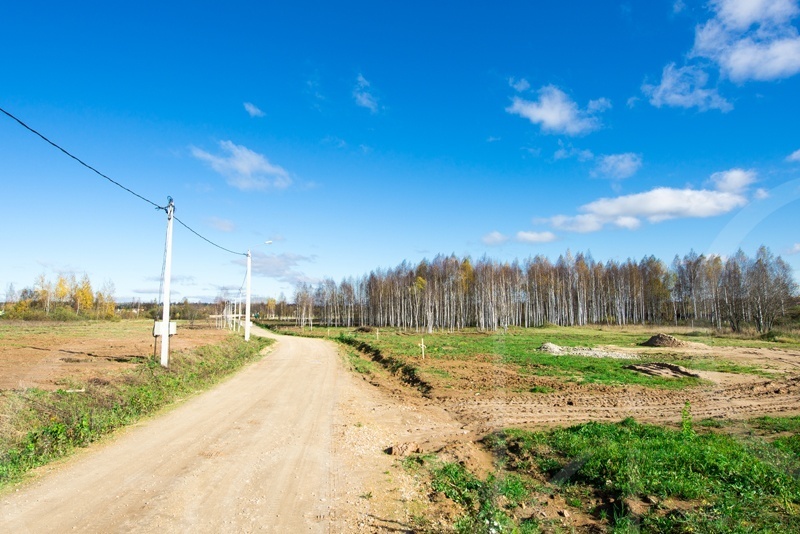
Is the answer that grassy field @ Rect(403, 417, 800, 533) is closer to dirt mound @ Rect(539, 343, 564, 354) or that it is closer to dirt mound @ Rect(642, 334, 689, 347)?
dirt mound @ Rect(539, 343, 564, 354)

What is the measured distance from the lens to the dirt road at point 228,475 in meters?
5.36

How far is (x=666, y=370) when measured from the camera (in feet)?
65.4

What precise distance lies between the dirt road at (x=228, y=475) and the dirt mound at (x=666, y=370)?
1283cm

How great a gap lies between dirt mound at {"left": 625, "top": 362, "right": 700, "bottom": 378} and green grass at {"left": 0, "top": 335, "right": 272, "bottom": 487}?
19234 millimetres

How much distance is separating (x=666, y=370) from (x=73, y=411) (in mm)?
22197

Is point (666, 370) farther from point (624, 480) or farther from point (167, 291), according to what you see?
point (167, 291)

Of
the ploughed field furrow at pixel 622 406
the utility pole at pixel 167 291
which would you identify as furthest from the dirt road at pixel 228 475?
the utility pole at pixel 167 291

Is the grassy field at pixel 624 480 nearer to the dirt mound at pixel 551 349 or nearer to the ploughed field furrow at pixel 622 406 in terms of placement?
the ploughed field furrow at pixel 622 406

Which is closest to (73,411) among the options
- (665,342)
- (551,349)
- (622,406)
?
(622,406)

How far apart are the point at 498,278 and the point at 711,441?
220 ft

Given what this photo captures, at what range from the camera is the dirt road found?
17.6 ft

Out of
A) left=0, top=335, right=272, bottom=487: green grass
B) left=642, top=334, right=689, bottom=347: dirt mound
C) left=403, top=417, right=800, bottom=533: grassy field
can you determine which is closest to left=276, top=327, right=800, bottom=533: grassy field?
left=403, top=417, right=800, bottom=533: grassy field

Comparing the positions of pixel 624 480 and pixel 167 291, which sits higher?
pixel 167 291

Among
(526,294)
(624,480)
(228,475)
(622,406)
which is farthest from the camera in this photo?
(526,294)
